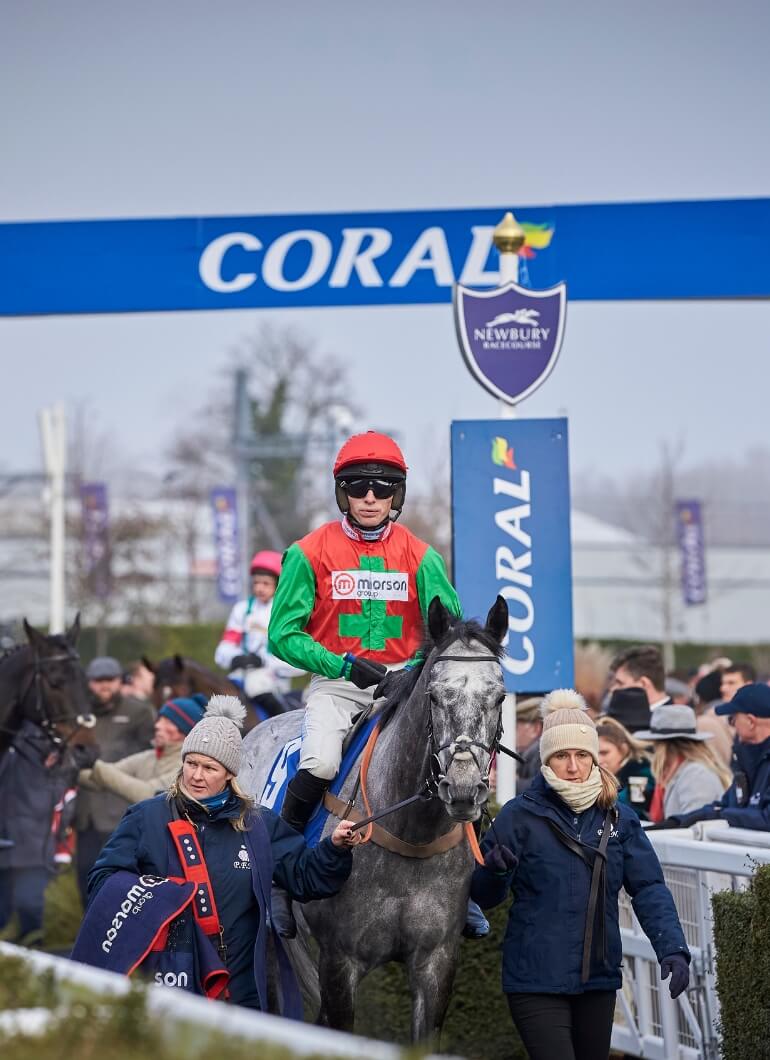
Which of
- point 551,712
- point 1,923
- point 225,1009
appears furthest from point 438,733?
point 1,923

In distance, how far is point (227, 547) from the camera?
3844cm

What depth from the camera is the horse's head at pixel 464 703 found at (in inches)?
185

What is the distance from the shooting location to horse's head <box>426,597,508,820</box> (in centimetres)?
469

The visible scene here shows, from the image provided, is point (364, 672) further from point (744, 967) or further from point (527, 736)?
point (527, 736)

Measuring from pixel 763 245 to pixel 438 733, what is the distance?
536cm

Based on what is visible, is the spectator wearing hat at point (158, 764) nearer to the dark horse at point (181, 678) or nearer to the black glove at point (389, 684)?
the dark horse at point (181, 678)

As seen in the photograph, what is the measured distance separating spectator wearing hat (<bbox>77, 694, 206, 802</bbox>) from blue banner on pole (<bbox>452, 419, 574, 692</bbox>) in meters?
1.83

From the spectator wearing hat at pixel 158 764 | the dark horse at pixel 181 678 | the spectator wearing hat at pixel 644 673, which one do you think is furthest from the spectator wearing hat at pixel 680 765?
the dark horse at pixel 181 678

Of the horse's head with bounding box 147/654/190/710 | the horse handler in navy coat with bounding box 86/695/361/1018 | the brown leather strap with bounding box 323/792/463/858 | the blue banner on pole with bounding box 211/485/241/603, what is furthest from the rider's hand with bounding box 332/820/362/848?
the blue banner on pole with bounding box 211/485/241/603

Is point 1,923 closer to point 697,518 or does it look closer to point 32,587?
point 697,518

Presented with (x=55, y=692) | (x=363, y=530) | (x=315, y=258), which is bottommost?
(x=55, y=692)

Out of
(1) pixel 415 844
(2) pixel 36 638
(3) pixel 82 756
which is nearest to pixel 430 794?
(1) pixel 415 844

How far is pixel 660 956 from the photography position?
15.7 feet

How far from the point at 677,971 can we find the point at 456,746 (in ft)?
3.05
